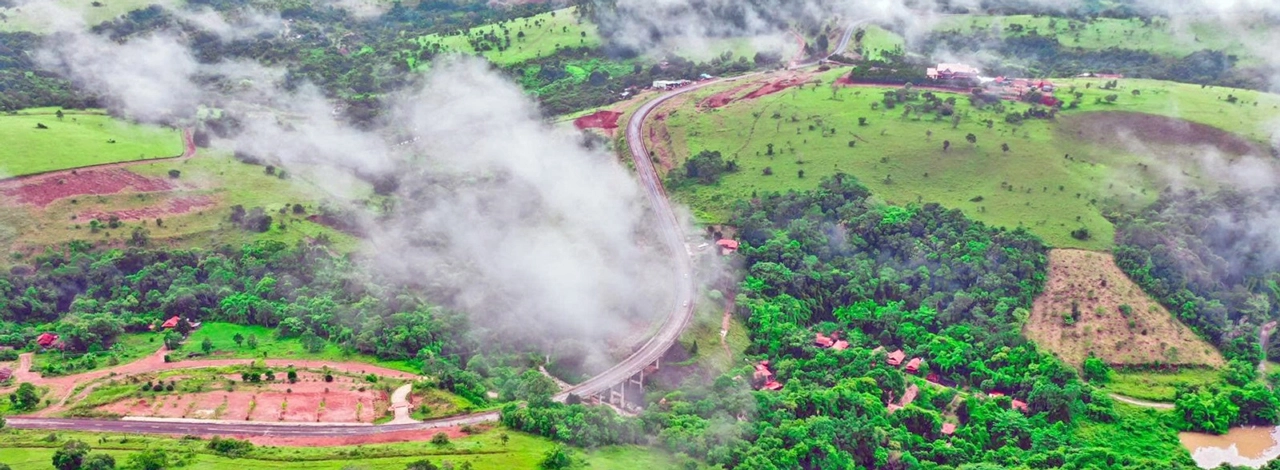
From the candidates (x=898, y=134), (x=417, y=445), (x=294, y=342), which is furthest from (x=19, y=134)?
(x=898, y=134)

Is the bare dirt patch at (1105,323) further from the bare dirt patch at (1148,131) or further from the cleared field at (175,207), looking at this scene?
the cleared field at (175,207)

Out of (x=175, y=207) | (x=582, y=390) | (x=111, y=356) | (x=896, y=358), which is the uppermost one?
(x=175, y=207)

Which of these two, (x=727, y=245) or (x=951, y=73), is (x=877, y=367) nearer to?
(x=727, y=245)

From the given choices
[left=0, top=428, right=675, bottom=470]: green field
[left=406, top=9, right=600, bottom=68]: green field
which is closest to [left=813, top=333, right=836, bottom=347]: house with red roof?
[left=0, top=428, right=675, bottom=470]: green field

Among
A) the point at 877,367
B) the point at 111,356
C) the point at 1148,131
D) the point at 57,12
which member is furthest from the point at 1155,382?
the point at 57,12

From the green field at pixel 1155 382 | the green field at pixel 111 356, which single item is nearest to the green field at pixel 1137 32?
the green field at pixel 1155 382

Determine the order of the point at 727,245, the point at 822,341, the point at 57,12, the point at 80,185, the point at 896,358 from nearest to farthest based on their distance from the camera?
the point at 896,358 < the point at 822,341 < the point at 80,185 < the point at 727,245 < the point at 57,12
